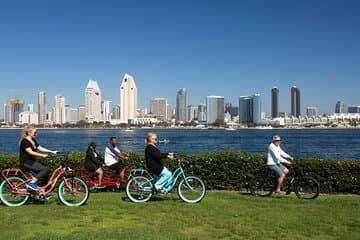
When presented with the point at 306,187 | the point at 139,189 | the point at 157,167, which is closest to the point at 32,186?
the point at 139,189

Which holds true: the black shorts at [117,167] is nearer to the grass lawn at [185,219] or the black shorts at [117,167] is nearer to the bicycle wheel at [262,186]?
Result: the grass lawn at [185,219]

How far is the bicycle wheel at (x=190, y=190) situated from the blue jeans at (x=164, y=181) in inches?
10.0

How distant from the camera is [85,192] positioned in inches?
373

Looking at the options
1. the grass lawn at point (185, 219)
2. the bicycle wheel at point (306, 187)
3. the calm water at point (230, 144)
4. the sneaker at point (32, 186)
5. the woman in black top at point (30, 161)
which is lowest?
the calm water at point (230, 144)

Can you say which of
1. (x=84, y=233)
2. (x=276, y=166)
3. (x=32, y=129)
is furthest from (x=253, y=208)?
(x=32, y=129)

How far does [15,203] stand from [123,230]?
11.7ft

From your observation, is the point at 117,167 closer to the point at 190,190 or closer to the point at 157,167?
the point at 157,167

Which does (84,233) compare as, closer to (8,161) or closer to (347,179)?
(8,161)

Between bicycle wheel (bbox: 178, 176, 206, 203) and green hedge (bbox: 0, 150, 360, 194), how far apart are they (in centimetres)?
270

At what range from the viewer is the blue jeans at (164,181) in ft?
32.0

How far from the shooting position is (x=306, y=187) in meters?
10.8

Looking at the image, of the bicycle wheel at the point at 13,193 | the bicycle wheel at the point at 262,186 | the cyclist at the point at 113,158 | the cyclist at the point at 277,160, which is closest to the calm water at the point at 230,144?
the bicycle wheel at the point at 262,186

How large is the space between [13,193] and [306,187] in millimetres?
6900

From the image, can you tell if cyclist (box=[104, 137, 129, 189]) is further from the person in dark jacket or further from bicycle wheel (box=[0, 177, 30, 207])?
bicycle wheel (box=[0, 177, 30, 207])
